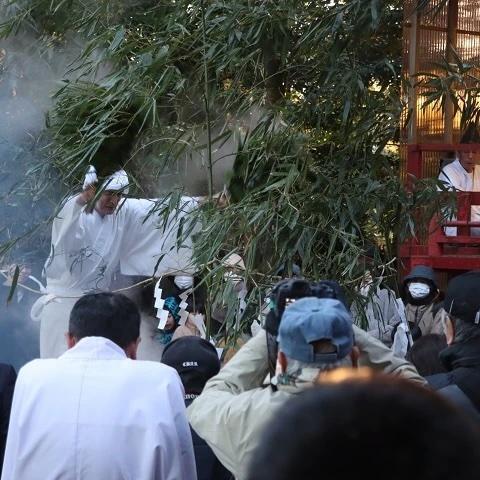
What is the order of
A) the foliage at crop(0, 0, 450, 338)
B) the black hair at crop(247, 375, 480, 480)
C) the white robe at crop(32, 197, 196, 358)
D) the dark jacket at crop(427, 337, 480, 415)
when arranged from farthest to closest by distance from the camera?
the white robe at crop(32, 197, 196, 358) < the foliage at crop(0, 0, 450, 338) < the dark jacket at crop(427, 337, 480, 415) < the black hair at crop(247, 375, 480, 480)

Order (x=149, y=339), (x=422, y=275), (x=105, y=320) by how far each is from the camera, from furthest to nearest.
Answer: (x=149, y=339) < (x=422, y=275) < (x=105, y=320)

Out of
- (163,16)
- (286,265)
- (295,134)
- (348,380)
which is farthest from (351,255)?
(348,380)

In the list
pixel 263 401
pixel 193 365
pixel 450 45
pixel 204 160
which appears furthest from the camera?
pixel 450 45

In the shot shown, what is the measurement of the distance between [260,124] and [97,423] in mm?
2926

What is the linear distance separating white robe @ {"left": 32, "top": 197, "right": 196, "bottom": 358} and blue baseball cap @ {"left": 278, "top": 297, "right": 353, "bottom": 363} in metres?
3.83

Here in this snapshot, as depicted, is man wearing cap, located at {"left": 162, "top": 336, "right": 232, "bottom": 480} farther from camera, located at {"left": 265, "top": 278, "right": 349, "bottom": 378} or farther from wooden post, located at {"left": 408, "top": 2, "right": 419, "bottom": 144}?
wooden post, located at {"left": 408, "top": 2, "right": 419, "bottom": 144}

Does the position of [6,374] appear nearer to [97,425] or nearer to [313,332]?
[97,425]

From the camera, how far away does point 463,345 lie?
318cm

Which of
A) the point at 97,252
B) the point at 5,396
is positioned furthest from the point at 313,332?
the point at 97,252

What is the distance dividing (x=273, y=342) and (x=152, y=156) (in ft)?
11.4

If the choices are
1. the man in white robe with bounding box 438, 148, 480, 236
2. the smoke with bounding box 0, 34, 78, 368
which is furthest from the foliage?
the man in white robe with bounding box 438, 148, 480, 236

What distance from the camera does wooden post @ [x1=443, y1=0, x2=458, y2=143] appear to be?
307 inches

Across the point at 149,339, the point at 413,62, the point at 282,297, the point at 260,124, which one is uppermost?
the point at 413,62

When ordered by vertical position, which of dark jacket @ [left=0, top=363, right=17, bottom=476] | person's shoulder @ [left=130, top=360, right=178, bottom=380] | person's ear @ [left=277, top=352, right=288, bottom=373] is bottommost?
dark jacket @ [left=0, top=363, right=17, bottom=476]
